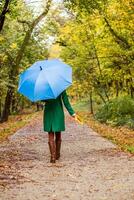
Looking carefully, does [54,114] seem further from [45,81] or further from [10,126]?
[10,126]

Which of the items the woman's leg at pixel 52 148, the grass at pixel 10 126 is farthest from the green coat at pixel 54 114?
the grass at pixel 10 126

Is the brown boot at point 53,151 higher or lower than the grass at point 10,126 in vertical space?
higher

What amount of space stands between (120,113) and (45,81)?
53.8 ft

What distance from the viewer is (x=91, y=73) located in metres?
38.0

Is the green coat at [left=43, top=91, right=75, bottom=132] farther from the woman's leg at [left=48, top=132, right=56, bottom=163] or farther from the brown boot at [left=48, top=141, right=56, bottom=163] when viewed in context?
the brown boot at [left=48, top=141, right=56, bottom=163]

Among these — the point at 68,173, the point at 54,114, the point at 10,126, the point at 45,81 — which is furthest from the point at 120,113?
the point at 68,173

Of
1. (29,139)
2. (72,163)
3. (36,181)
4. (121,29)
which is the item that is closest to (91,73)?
(121,29)

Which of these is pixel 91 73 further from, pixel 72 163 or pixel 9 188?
pixel 9 188

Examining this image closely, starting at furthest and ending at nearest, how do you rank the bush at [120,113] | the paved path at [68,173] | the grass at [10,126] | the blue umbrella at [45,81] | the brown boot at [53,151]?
the bush at [120,113]
the grass at [10,126]
the brown boot at [53,151]
the blue umbrella at [45,81]
the paved path at [68,173]

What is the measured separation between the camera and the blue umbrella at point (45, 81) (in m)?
11.9

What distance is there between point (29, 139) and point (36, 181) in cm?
876

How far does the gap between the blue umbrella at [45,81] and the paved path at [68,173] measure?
160 centimetres

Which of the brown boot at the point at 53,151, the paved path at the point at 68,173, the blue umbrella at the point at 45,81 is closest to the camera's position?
the paved path at the point at 68,173

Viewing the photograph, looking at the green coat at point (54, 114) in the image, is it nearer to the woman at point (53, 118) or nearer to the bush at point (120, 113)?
the woman at point (53, 118)
